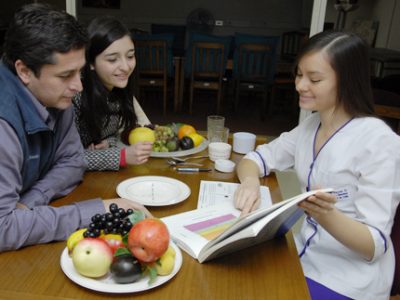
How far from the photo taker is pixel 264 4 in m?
6.89

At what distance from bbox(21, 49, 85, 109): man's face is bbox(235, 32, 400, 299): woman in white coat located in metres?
0.58

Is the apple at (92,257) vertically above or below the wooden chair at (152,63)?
above

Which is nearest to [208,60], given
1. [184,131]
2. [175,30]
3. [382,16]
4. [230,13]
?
[175,30]

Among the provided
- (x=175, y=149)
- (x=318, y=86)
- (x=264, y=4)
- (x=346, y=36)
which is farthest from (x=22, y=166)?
(x=264, y=4)

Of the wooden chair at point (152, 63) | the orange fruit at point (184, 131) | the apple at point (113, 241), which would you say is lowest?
the wooden chair at point (152, 63)

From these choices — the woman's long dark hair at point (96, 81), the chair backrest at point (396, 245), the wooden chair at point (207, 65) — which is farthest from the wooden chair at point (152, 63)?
the chair backrest at point (396, 245)

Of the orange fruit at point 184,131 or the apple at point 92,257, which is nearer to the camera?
the apple at point 92,257

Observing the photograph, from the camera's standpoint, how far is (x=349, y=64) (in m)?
1.11

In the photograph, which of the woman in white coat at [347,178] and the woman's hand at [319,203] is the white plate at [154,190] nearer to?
the woman in white coat at [347,178]

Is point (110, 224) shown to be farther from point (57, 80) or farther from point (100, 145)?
point (100, 145)

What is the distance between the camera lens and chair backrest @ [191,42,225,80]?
4789mm

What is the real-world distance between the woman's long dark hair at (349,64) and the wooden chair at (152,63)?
383 cm

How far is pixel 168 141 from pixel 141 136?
0.11 metres

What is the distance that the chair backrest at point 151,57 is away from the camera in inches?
189
